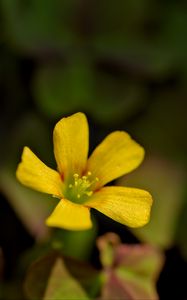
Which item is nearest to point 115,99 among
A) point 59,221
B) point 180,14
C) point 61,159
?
point 180,14

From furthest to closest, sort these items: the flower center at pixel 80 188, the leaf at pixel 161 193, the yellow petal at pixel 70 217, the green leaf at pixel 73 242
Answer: the leaf at pixel 161 193, the green leaf at pixel 73 242, the flower center at pixel 80 188, the yellow petal at pixel 70 217

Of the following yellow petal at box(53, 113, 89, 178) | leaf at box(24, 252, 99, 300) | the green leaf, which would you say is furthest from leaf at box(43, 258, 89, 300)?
yellow petal at box(53, 113, 89, 178)

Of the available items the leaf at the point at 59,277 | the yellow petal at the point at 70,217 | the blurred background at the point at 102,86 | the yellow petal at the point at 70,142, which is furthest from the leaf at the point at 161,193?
the yellow petal at the point at 70,217

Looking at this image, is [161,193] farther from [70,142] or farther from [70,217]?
[70,217]

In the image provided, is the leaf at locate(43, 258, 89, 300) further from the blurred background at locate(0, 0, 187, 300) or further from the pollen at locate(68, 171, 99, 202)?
the blurred background at locate(0, 0, 187, 300)

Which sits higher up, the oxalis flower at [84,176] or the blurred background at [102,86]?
the oxalis flower at [84,176]

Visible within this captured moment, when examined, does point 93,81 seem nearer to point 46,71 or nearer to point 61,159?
point 46,71

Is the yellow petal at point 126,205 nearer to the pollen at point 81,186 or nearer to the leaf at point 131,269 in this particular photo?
the pollen at point 81,186
